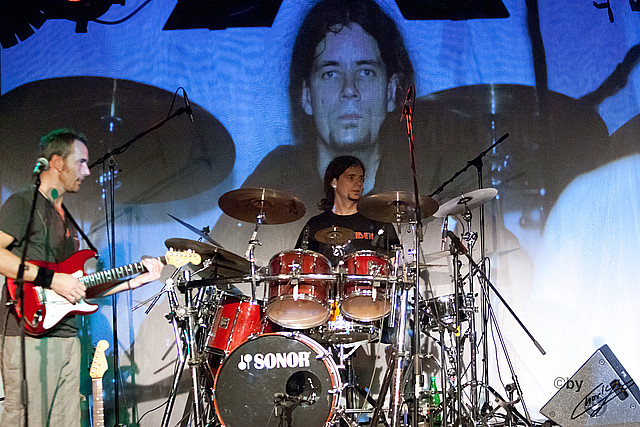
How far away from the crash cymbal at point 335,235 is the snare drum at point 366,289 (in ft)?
1.11

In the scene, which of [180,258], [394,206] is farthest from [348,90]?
[180,258]

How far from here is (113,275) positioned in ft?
12.7

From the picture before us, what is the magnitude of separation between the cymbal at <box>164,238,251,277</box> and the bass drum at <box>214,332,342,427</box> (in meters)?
0.65

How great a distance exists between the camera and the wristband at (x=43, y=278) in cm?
381

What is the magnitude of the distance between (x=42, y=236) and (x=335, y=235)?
80.6 inches

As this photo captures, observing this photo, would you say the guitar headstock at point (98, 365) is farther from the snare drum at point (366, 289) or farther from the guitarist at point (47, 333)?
the snare drum at point (366, 289)

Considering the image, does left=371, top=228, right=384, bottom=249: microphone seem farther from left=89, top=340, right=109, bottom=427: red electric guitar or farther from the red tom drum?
left=89, top=340, right=109, bottom=427: red electric guitar

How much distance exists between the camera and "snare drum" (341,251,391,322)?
399 cm

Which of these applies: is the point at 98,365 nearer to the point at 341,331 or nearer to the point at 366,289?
the point at 341,331

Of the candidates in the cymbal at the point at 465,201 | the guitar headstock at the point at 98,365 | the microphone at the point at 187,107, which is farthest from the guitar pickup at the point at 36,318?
the cymbal at the point at 465,201

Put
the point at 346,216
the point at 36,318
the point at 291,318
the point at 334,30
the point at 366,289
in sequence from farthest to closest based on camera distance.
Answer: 1. the point at 334,30
2. the point at 346,216
3. the point at 291,318
4. the point at 366,289
5. the point at 36,318

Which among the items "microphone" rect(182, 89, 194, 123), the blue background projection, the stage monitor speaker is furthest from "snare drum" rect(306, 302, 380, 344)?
"microphone" rect(182, 89, 194, 123)

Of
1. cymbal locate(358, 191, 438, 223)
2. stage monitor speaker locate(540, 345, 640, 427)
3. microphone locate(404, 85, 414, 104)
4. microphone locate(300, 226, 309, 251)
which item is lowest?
stage monitor speaker locate(540, 345, 640, 427)

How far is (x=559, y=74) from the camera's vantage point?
5.46m
